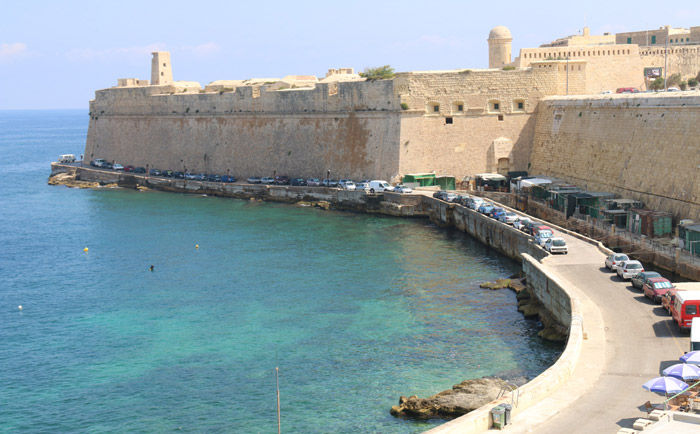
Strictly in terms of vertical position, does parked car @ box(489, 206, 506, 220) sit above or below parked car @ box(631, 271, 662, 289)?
above

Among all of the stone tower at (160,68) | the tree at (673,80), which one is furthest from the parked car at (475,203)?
the stone tower at (160,68)

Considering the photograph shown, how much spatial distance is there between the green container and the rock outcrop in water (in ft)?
Result: 10.5

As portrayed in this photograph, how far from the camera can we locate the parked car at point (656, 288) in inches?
735

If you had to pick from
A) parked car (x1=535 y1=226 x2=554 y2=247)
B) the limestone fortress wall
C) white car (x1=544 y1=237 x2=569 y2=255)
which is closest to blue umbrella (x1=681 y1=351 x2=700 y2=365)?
white car (x1=544 y1=237 x2=569 y2=255)

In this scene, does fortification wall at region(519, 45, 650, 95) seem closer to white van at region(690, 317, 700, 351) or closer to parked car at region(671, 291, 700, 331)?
parked car at region(671, 291, 700, 331)

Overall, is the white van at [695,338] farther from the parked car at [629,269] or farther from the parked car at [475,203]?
the parked car at [475,203]

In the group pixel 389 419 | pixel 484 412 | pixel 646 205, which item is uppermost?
pixel 646 205

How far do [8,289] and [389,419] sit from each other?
1768cm

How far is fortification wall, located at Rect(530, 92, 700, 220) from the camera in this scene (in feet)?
86.5

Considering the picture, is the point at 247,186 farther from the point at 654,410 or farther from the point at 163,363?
the point at 654,410

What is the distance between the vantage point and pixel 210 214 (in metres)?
42.3

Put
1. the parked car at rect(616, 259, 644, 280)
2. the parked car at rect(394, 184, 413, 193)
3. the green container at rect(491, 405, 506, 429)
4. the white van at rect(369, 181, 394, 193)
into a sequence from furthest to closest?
the white van at rect(369, 181, 394, 193), the parked car at rect(394, 184, 413, 193), the parked car at rect(616, 259, 644, 280), the green container at rect(491, 405, 506, 429)

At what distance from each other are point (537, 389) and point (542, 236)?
43.2 ft

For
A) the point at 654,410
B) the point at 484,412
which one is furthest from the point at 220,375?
the point at 654,410
